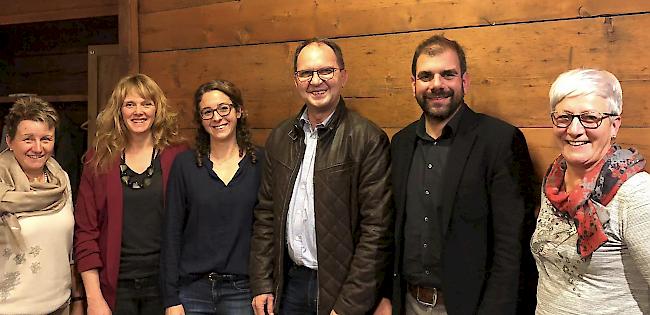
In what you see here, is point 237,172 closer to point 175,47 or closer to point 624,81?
point 175,47

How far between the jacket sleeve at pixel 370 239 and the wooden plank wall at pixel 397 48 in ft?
1.44

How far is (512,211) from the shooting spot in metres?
1.80

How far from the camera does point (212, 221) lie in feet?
7.41

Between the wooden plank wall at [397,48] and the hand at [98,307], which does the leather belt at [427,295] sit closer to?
the wooden plank wall at [397,48]

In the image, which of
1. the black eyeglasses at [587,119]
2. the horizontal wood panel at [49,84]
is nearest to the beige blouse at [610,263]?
the black eyeglasses at [587,119]

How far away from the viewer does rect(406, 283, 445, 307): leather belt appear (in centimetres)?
188

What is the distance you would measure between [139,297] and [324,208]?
87 centimetres

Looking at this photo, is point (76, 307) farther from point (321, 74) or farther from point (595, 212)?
point (595, 212)

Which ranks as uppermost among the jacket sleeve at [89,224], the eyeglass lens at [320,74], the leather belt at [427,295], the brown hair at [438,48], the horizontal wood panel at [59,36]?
the horizontal wood panel at [59,36]

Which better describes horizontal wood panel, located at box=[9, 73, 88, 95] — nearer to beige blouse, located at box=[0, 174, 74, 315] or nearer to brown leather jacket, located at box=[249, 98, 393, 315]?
beige blouse, located at box=[0, 174, 74, 315]

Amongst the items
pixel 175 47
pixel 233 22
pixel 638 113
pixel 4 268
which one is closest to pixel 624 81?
pixel 638 113

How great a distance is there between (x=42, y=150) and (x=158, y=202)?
47 cm

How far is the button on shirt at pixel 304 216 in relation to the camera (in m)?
2.08

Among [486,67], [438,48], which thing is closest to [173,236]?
[438,48]
